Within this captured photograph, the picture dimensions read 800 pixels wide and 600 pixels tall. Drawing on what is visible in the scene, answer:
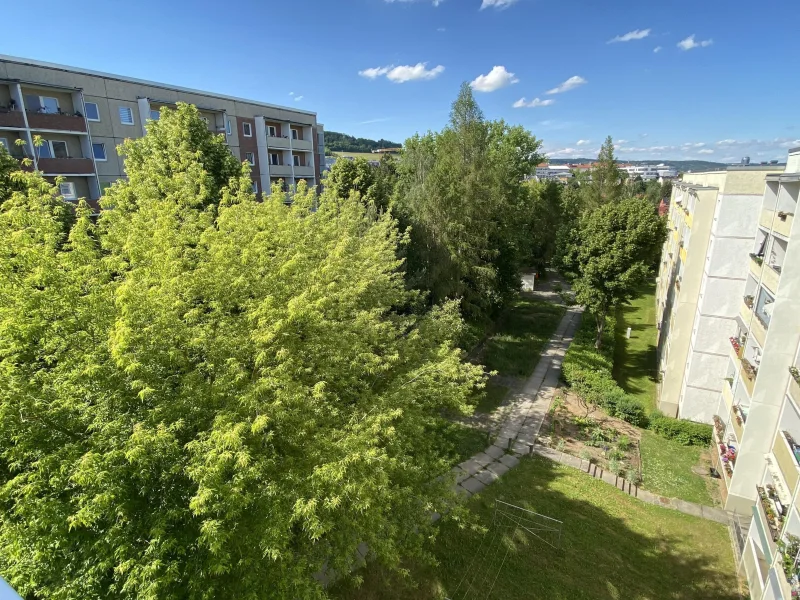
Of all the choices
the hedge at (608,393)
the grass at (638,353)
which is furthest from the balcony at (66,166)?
the grass at (638,353)

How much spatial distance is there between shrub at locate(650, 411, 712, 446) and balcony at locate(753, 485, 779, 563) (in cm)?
683

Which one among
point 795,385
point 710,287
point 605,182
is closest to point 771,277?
point 710,287

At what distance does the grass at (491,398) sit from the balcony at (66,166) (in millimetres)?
28143

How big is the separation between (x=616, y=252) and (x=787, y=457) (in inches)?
601

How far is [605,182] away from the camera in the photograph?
42062mm

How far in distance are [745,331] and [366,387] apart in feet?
54.8

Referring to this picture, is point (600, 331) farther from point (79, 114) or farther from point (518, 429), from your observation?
point (79, 114)

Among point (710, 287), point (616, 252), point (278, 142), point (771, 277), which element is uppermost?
point (278, 142)

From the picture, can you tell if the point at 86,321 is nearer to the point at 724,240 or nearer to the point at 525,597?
the point at 525,597

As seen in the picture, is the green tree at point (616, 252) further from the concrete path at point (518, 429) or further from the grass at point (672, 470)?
the grass at point (672, 470)

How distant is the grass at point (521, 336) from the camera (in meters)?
27.7

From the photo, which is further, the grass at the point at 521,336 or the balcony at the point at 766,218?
the grass at the point at 521,336

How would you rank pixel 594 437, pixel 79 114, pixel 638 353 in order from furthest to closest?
pixel 638 353, pixel 79 114, pixel 594 437

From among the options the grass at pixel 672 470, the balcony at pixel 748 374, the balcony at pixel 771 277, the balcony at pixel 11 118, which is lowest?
the grass at pixel 672 470
